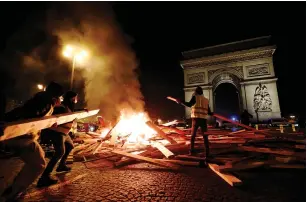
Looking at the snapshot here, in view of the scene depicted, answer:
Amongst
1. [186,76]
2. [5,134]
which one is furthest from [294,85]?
[5,134]

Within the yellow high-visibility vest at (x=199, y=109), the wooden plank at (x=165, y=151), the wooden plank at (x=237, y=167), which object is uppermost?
the yellow high-visibility vest at (x=199, y=109)

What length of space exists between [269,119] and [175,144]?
16.4 m

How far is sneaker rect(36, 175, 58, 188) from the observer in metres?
3.45

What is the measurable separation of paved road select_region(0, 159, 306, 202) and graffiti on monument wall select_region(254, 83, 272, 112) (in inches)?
694

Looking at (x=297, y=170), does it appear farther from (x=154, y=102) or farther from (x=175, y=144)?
(x=154, y=102)

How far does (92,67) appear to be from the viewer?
601 inches

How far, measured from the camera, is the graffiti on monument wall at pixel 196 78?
22956 millimetres

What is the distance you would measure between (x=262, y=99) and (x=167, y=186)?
2015 cm

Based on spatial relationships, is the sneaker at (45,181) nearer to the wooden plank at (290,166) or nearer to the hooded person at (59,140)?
the hooded person at (59,140)

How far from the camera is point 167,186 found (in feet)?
10.8

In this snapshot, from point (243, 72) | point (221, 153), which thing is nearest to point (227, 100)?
point (243, 72)

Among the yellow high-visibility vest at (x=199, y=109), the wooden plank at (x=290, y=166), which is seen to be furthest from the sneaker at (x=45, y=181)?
the wooden plank at (x=290, y=166)

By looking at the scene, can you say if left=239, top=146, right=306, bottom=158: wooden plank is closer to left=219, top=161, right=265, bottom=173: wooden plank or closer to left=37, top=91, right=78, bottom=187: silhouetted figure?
left=219, top=161, right=265, bottom=173: wooden plank

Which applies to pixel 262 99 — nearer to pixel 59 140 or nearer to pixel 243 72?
pixel 243 72
